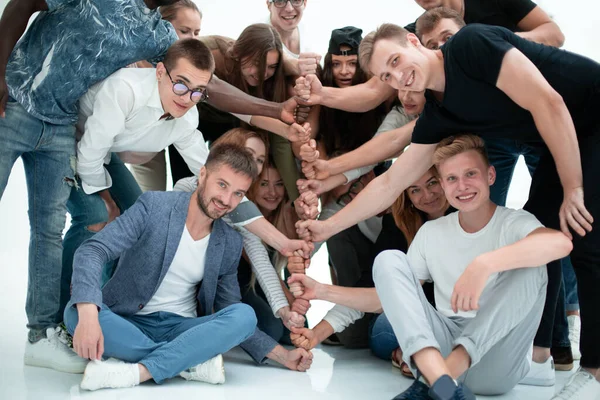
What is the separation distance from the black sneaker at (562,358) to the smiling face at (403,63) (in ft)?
3.93

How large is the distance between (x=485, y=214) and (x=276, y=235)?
822 mm

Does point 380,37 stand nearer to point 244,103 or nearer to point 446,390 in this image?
point 244,103

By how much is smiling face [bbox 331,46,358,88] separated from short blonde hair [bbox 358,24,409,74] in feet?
1.47

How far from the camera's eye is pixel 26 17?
2652 millimetres

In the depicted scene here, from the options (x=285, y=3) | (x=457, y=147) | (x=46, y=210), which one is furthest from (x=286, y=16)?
(x=46, y=210)

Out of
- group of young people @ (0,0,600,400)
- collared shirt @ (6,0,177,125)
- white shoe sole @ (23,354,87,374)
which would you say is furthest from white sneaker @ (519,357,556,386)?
collared shirt @ (6,0,177,125)

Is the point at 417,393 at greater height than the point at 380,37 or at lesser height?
lesser

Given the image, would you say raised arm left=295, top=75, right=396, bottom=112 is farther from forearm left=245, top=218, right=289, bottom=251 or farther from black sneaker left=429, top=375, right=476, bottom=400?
black sneaker left=429, top=375, right=476, bottom=400

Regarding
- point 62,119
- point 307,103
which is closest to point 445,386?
point 307,103

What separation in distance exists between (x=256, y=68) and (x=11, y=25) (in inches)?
41.5

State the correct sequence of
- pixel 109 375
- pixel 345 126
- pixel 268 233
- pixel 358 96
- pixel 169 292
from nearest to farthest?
1. pixel 109 375
2. pixel 169 292
3. pixel 268 233
4. pixel 358 96
5. pixel 345 126

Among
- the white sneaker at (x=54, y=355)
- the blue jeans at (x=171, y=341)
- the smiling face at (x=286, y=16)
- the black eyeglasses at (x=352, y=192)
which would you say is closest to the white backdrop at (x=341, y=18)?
the smiling face at (x=286, y=16)

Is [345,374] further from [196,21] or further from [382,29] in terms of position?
[196,21]

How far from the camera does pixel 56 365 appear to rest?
2.79 meters
